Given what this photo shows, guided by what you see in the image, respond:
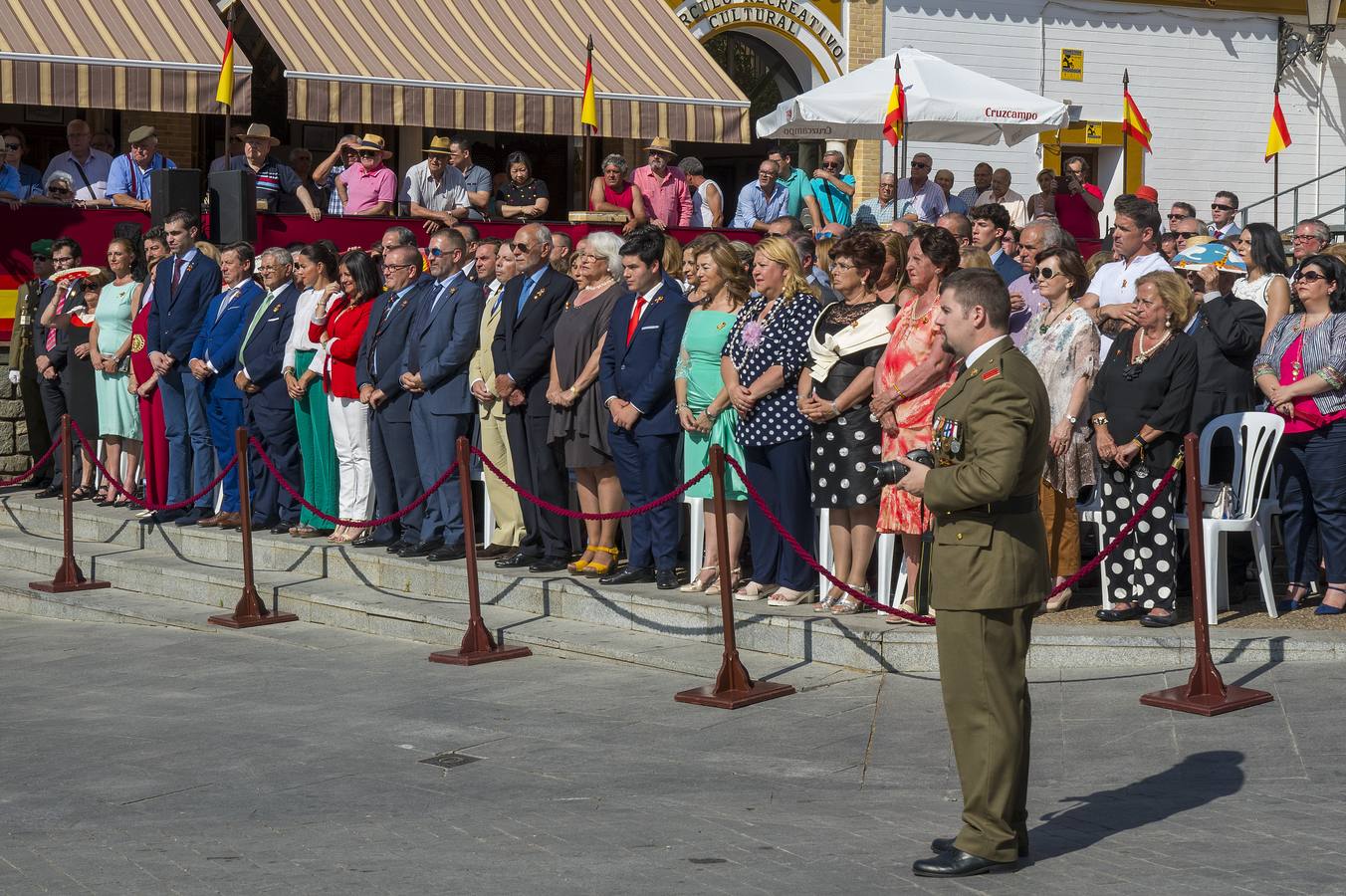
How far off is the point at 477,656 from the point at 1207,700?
3913mm

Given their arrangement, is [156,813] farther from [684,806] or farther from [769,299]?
[769,299]

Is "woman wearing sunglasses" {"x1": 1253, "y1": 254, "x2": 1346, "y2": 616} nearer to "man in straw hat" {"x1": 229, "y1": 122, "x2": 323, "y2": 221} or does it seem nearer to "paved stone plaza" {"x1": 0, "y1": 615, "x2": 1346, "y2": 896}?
"paved stone plaza" {"x1": 0, "y1": 615, "x2": 1346, "y2": 896}

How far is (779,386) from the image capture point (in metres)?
9.84

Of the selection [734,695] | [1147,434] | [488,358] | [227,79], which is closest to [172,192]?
[227,79]

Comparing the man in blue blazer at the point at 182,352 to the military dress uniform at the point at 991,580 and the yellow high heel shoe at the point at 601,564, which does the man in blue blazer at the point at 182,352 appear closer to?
the yellow high heel shoe at the point at 601,564

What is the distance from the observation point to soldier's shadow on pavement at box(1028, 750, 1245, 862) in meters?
6.36

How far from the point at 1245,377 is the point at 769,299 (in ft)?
8.91

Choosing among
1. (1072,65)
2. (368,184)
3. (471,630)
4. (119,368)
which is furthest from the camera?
(1072,65)

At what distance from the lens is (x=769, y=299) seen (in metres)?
9.94

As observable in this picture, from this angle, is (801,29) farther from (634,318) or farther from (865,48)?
(634,318)

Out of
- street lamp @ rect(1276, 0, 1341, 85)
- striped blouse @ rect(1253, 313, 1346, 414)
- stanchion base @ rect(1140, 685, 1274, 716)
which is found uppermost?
street lamp @ rect(1276, 0, 1341, 85)

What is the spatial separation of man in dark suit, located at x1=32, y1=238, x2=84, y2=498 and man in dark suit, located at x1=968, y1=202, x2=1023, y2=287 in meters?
7.76

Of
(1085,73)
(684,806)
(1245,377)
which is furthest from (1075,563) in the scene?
(1085,73)

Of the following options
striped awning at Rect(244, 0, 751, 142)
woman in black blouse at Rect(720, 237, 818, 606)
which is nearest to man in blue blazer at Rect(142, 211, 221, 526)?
striped awning at Rect(244, 0, 751, 142)
